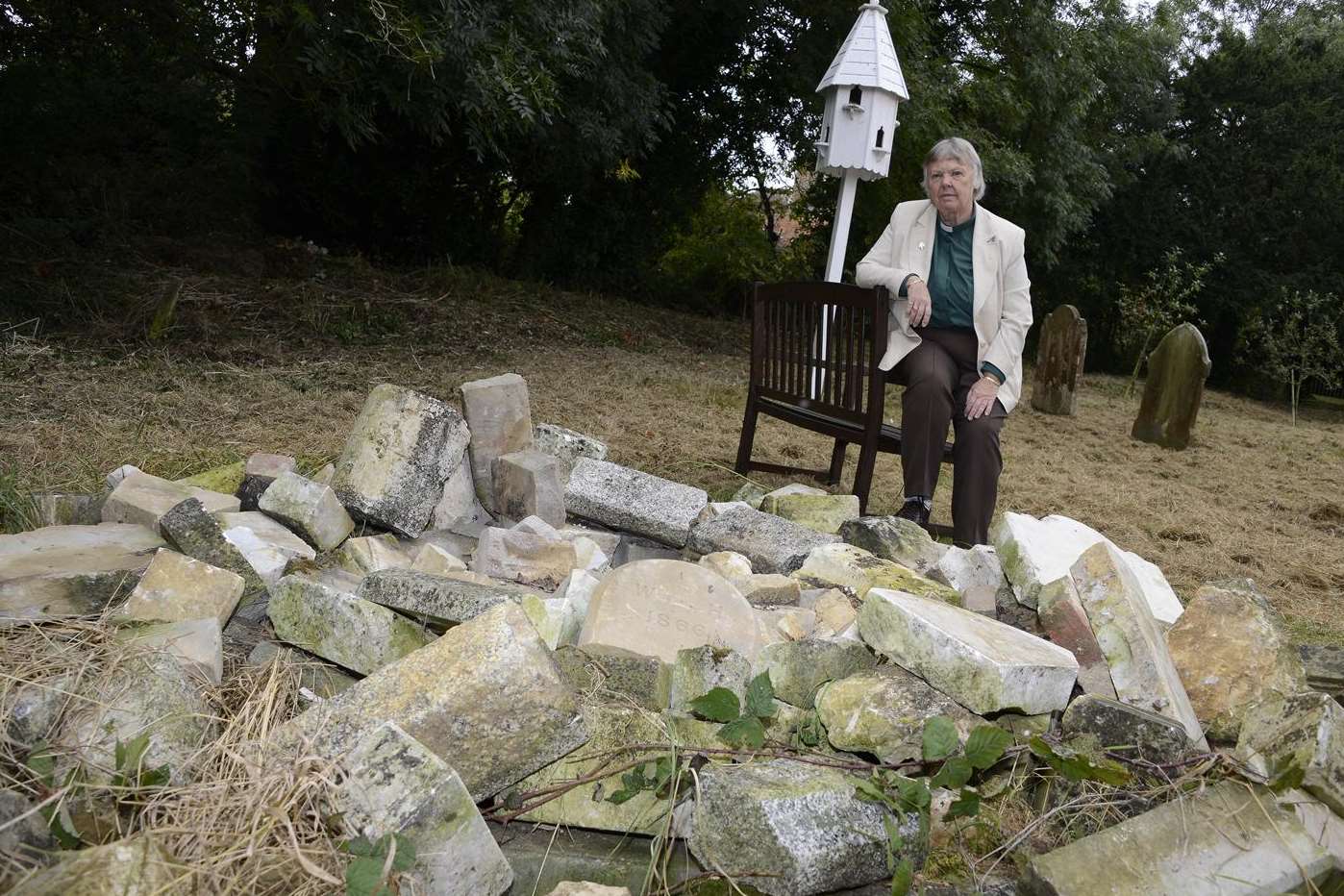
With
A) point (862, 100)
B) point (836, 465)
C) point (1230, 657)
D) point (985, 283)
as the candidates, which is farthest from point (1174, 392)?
point (1230, 657)

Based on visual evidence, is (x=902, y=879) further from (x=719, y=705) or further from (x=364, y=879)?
(x=364, y=879)

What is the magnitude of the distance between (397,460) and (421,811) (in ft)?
5.18

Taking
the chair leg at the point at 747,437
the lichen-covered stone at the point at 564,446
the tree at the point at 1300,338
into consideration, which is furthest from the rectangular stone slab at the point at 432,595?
the tree at the point at 1300,338

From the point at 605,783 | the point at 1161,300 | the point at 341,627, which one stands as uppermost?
the point at 1161,300

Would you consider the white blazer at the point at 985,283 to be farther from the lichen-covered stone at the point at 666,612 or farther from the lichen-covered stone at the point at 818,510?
the lichen-covered stone at the point at 666,612

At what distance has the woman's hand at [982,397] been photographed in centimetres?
370

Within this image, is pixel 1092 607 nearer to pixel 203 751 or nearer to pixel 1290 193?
pixel 203 751

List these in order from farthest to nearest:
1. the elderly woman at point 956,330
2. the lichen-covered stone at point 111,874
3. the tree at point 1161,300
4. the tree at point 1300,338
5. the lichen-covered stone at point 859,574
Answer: the tree at point 1300,338
the tree at point 1161,300
the elderly woman at point 956,330
the lichen-covered stone at point 859,574
the lichen-covered stone at point 111,874

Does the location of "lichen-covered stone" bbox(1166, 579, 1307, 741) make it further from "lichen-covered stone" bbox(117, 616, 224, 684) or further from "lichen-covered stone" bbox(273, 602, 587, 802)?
"lichen-covered stone" bbox(117, 616, 224, 684)

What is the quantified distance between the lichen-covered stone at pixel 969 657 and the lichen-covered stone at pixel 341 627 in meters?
0.99

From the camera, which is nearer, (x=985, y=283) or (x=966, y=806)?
(x=966, y=806)

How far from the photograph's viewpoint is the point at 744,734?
6.13 ft

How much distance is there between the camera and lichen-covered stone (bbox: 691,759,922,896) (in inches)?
62.2

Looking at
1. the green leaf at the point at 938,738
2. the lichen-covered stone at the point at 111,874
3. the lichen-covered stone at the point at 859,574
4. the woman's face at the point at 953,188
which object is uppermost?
the woman's face at the point at 953,188
